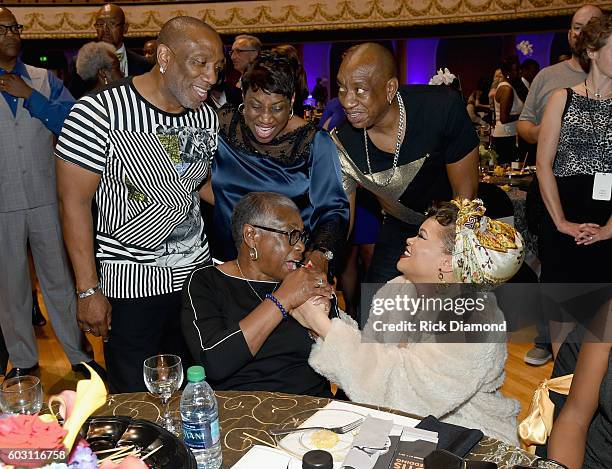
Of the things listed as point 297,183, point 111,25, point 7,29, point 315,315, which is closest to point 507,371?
point 297,183

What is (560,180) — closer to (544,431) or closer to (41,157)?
(544,431)

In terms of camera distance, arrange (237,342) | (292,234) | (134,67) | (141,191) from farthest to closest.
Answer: (134,67)
(141,191)
(292,234)
(237,342)

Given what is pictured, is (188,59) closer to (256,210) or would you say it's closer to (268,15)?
(256,210)

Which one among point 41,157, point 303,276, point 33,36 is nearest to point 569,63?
point 303,276

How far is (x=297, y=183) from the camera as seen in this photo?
2.66 metres

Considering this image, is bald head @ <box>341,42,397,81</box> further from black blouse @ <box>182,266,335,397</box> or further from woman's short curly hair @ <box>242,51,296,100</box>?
black blouse @ <box>182,266,335,397</box>

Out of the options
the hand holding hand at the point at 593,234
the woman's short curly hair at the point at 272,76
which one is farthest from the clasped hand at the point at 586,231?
the woman's short curly hair at the point at 272,76

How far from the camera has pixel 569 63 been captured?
4.00 metres

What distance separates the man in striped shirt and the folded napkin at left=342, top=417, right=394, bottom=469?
3.77ft

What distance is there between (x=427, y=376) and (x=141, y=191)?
1.17m

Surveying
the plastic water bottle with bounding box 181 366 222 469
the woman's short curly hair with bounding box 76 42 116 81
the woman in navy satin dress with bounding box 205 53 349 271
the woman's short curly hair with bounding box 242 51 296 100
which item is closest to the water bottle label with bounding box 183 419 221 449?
the plastic water bottle with bounding box 181 366 222 469

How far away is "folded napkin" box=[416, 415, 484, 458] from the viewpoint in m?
1.46

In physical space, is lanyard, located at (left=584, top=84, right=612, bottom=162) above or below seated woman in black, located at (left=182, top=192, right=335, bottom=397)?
above

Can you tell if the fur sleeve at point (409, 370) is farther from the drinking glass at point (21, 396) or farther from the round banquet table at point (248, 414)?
the drinking glass at point (21, 396)
